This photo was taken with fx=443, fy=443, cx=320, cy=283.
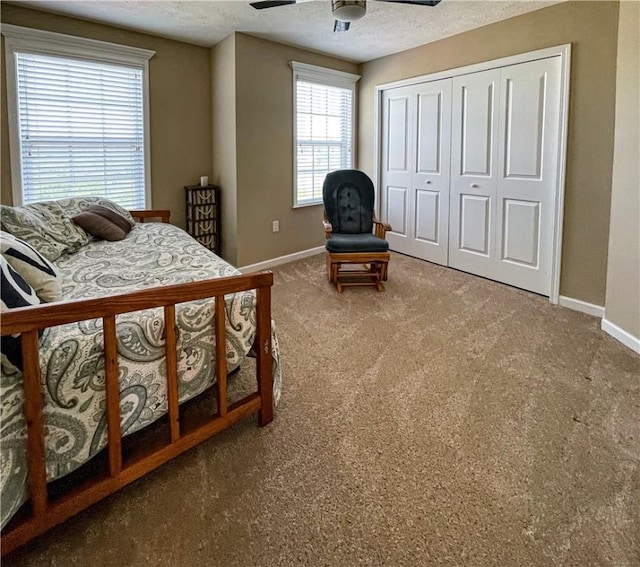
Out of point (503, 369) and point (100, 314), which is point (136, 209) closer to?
point (100, 314)

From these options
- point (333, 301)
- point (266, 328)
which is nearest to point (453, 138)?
point (333, 301)

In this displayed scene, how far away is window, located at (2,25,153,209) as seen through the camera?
3576 millimetres

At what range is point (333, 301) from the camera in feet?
12.5

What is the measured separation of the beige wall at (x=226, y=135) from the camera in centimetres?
439

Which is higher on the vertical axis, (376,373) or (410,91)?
(410,91)

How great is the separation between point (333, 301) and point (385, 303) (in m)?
0.44

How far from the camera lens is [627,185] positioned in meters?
2.89

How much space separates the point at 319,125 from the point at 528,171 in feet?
8.13

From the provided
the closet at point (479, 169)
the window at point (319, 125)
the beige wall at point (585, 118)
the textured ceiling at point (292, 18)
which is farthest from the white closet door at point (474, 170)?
the window at point (319, 125)

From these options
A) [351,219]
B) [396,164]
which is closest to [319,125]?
[396,164]

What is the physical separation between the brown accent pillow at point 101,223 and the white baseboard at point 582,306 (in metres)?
3.58

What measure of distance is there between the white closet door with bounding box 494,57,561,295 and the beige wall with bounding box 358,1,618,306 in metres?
0.16

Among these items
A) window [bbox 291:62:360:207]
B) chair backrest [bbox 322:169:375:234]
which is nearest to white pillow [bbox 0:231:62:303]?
chair backrest [bbox 322:169:375:234]

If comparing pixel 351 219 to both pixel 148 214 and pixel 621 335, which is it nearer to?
pixel 148 214
